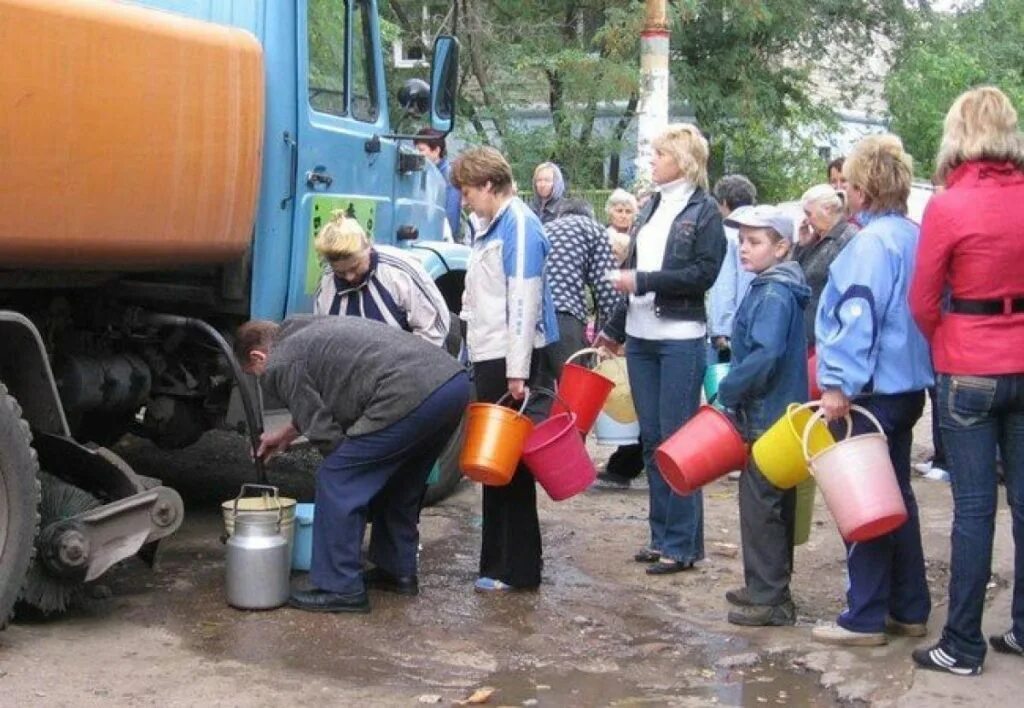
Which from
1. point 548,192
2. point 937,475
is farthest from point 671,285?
point 937,475

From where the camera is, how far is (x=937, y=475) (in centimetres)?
897

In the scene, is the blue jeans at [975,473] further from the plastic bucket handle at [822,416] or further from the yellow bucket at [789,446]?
Result: the yellow bucket at [789,446]

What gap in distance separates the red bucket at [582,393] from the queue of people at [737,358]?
0.24ft

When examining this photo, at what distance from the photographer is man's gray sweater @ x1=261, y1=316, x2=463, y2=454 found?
567 cm

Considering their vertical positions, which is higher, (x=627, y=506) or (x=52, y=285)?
(x=52, y=285)

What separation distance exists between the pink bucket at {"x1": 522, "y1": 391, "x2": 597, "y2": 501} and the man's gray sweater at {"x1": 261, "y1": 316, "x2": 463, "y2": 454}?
507 mm

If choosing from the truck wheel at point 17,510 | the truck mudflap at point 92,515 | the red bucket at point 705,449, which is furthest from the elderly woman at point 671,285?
the truck wheel at point 17,510

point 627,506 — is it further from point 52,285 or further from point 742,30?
point 742,30

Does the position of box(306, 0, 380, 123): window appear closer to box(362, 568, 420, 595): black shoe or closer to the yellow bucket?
box(362, 568, 420, 595): black shoe

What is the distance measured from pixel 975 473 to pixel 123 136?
3.06 m

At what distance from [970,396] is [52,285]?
3.25m

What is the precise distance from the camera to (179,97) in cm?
556

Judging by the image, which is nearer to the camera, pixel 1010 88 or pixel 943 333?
pixel 943 333

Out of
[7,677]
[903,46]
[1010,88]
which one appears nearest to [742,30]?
[903,46]
